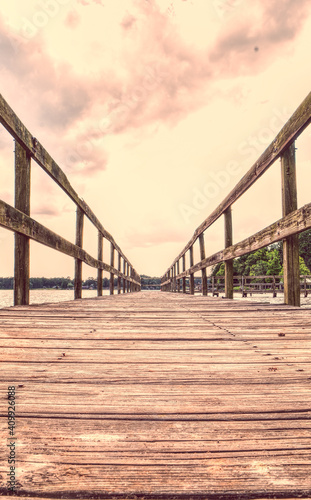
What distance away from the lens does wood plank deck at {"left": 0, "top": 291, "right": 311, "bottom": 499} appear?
0.78 meters

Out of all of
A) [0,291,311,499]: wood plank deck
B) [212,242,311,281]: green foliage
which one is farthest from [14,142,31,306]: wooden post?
[212,242,311,281]: green foliage

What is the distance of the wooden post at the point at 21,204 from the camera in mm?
2844

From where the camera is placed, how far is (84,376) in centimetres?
135

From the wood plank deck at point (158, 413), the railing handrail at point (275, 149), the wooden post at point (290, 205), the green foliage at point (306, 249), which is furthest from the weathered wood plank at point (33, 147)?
the green foliage at point (306, 249)

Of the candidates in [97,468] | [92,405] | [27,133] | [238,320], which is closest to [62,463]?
[97,468]

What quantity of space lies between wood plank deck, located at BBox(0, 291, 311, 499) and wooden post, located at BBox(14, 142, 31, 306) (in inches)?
39.1

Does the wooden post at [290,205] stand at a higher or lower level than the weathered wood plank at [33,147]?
lower

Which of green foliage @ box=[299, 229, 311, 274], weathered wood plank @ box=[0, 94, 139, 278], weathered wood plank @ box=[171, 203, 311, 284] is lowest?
weathered wood plank @ box=[171, 203, 311, 284]

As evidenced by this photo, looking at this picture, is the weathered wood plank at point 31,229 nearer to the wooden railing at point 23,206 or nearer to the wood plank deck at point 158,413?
the wooden railing at point 23,206

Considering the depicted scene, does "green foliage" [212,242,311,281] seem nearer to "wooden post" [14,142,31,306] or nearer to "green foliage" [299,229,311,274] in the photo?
"green foliage" [299,229,311,274]

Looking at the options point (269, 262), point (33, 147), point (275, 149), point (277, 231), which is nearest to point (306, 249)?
point (269, 262)

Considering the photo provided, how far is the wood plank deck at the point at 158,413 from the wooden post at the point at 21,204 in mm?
994

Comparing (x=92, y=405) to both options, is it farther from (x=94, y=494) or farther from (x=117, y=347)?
(x=117, y=347)

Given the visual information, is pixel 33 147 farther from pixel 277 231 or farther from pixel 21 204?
pixel 277 231
